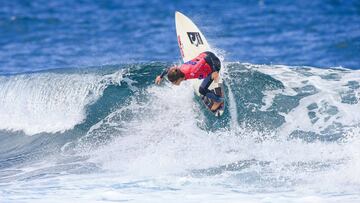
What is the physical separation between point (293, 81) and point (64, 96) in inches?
159

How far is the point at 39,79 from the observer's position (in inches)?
559

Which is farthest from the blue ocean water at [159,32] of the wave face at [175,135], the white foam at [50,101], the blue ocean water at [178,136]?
the white foam at [50,101]

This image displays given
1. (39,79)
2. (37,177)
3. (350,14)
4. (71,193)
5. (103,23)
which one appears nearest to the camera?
(71,193)

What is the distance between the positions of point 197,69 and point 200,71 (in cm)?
7

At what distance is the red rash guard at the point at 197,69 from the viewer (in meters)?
10.3

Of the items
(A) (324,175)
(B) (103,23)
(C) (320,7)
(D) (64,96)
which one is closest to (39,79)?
(D) (64,96)

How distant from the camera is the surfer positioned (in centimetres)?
1012

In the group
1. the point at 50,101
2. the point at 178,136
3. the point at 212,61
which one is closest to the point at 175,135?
the point at 178,136

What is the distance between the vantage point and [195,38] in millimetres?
12297

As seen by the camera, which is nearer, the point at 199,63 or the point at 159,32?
the point at 199,63

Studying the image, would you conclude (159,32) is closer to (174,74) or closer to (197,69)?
(197,69)

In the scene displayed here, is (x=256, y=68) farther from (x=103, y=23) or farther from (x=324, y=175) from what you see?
(x=103, y=23)

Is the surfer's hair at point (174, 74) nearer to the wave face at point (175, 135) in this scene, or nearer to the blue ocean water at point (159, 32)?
the wave face at point (175, 135)

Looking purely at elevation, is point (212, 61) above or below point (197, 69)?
above
